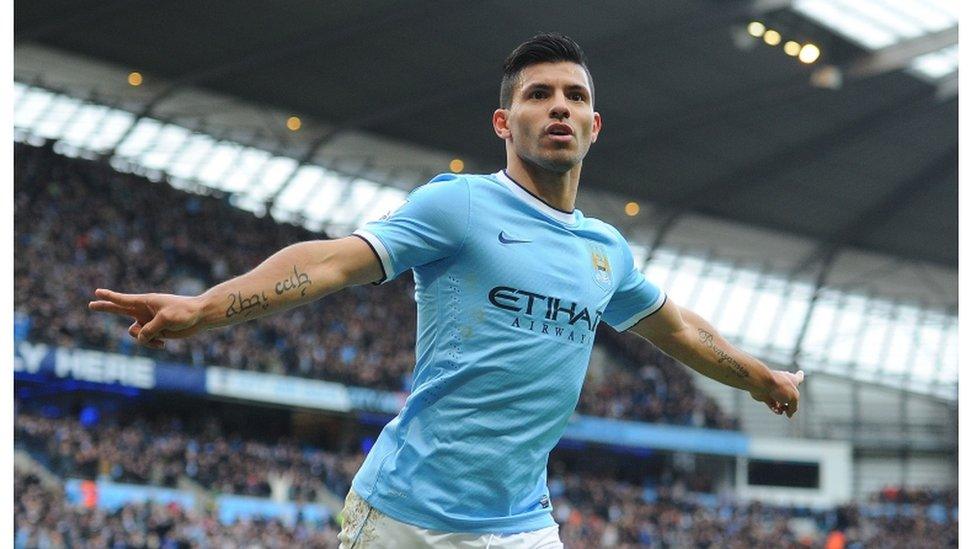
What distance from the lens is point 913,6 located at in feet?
103

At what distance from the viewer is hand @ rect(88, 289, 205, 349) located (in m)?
3.29

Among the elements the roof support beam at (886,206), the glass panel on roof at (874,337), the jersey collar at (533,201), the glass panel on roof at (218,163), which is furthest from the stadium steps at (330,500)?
the glass panel on roof at (874,337)

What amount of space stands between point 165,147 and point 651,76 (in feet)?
47.5

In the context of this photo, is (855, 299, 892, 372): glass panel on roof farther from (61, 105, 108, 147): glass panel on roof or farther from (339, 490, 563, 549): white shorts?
(339, 490, 563, 549): white shorts

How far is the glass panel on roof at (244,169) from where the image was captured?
40.2 meters

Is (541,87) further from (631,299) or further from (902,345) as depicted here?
(902,345)

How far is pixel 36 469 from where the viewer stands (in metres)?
24.4

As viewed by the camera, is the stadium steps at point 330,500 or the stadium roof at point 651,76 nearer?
the stadium steps at point 330,500

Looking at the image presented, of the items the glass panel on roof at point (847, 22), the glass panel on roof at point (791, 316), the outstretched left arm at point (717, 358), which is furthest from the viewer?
the glass panel on roof at point (791, 316)

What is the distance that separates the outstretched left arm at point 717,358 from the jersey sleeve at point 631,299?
0.09 meters

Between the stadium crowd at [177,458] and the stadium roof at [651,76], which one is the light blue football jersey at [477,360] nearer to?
the stadium crowd at [177,458]

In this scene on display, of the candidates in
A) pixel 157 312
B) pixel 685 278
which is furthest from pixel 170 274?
pixel 157 312

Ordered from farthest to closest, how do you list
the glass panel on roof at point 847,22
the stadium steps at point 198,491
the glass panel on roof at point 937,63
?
1. the glass panel on roof at point 937,63
2. the glass panel on roof at point 847,22
3. the stadium steps at point 198,491

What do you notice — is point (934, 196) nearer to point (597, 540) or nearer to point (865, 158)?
point (865, 158)
